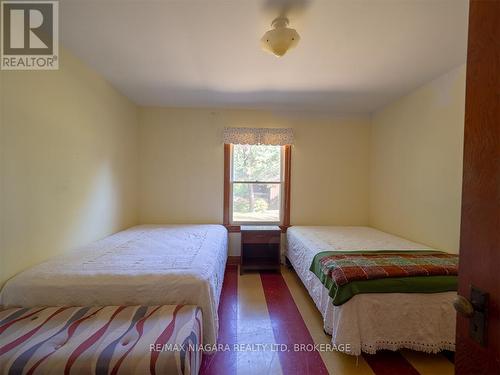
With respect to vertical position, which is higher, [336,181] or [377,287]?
[336,181]

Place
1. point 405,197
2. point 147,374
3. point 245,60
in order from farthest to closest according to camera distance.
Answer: point 405,197, point 245,60, point 147,374

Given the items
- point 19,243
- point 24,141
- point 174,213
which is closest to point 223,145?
point 174,213

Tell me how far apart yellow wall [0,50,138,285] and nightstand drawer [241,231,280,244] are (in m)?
1.61

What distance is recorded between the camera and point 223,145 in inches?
140

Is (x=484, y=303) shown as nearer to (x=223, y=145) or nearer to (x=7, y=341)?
(x=7, y=341)

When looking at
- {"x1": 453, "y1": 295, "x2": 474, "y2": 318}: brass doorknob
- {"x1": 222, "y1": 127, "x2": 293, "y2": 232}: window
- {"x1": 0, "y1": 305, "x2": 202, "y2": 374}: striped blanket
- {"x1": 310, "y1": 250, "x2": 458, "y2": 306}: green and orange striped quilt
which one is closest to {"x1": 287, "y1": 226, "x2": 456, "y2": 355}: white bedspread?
{"x1": 310, "y1": 250, "x2": 458, "y2": 306}: green and orange striped quilt

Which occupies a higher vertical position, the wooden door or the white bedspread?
the wooden door

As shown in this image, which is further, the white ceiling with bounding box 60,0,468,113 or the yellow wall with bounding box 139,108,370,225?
the yellow wall with bounding box 139,108,370,225

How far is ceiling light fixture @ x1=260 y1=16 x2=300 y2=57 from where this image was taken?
5.22ft

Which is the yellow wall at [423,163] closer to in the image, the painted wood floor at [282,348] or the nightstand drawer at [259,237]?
the painted wood floor at [282,348]

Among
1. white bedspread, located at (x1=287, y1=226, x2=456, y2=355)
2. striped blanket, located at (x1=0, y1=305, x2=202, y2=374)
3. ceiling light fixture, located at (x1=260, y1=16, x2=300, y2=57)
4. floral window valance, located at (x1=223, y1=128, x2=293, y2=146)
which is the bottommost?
white bedspread, located at (x1=287, y1=226, x2=456, y2=355)

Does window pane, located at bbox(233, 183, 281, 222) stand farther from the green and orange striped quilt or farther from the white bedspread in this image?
the white bedspread

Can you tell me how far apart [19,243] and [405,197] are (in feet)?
12.1

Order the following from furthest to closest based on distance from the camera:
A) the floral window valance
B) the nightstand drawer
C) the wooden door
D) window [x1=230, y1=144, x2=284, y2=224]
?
window [x1=230, y1=144, x2=284, y2=224], the floral window valance, the nightstand drawer, the wooden door
